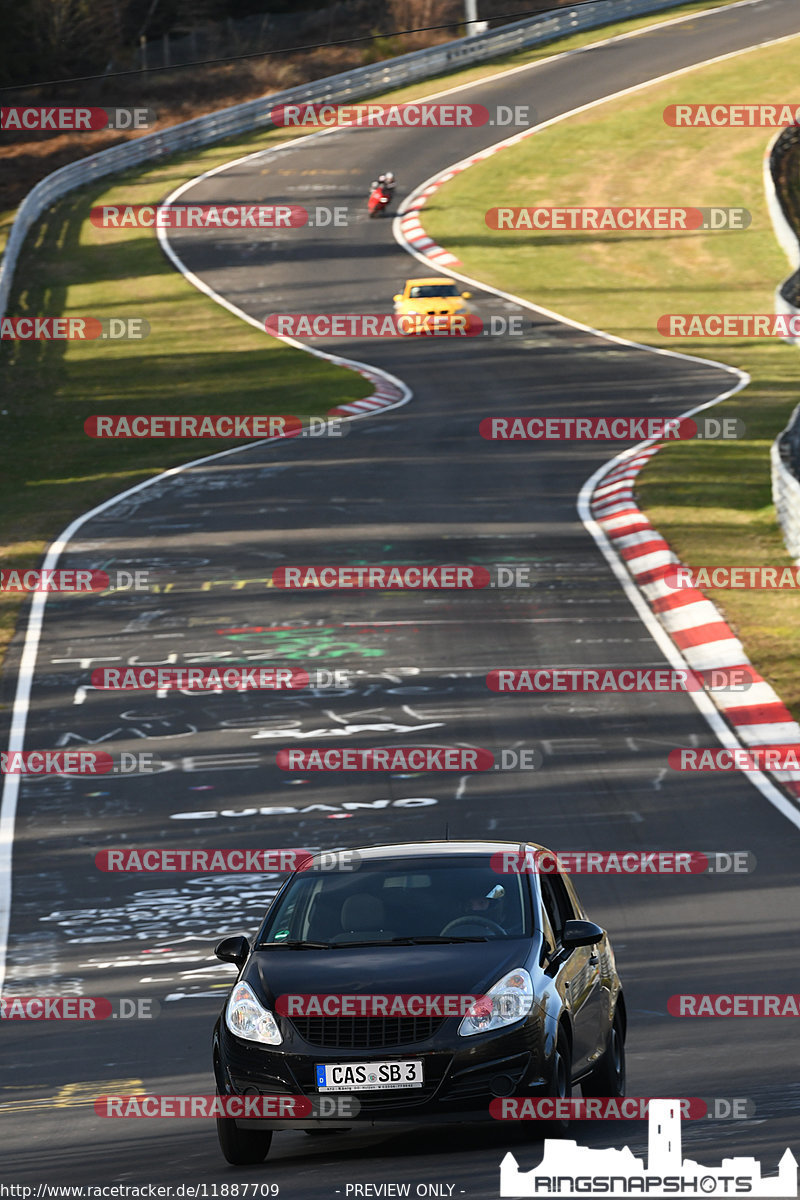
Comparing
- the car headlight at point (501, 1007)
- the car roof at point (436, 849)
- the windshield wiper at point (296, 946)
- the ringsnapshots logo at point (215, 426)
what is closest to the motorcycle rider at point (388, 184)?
the ringsnapshots logo at point (215, 426)

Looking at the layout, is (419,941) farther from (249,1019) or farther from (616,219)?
(616,219)

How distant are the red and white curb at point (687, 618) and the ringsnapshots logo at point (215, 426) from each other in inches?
222

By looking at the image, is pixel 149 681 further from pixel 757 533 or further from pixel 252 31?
pixel 252 31

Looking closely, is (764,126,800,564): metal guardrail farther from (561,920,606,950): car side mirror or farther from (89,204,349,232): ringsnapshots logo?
(561,920,606,950): car side mirror

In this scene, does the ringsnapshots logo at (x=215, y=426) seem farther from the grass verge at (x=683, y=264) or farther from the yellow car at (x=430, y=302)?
the yellow car at (x=430, y=302)

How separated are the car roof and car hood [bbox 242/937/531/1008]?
71 centimetres

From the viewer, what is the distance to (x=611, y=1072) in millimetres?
8711

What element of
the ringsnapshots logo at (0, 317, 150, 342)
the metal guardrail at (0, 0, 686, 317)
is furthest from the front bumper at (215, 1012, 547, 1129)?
the metal guardrail at (0, 0, 686, 317)

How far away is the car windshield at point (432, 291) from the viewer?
39.4 m

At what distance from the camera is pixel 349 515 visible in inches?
1007

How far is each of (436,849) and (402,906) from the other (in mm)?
525

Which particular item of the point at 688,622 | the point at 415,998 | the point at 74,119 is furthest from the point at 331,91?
the point at 415,998

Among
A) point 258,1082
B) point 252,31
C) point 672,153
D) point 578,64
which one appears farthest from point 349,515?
point 252,31

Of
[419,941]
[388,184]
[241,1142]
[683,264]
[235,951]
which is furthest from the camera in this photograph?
[388,184]
